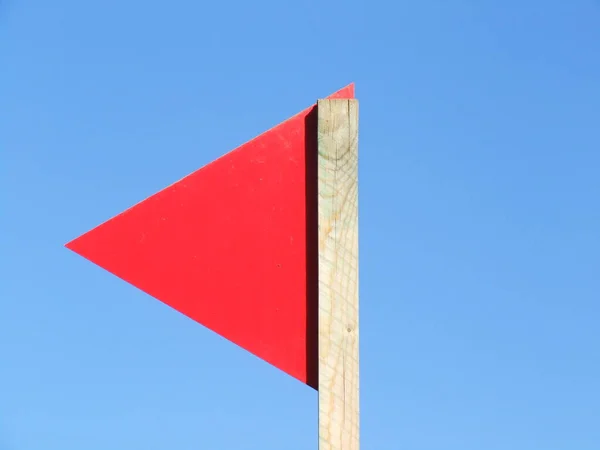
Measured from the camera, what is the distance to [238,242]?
12.6ft

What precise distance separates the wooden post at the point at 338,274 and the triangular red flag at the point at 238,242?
0.28 ft

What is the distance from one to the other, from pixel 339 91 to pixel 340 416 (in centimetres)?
119

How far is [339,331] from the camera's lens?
12.1ft

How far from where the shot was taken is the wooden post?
12.0 ft

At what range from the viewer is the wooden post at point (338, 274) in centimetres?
365

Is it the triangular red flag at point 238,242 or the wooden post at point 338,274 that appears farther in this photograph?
the triangular red flag at point 238,242

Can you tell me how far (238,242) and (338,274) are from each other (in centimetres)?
42

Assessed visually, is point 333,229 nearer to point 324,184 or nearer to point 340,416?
point 324,184

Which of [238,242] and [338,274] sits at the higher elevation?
[238,242]

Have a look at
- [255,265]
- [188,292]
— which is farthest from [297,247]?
[188,292]

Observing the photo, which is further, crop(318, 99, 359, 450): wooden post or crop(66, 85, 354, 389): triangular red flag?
crop(66, 85, 354, 389): triangular red flag

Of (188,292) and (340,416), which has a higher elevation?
(188,292)

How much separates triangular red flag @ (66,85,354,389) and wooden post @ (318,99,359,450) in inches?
3.4

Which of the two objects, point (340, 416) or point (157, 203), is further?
point (157, 203)
